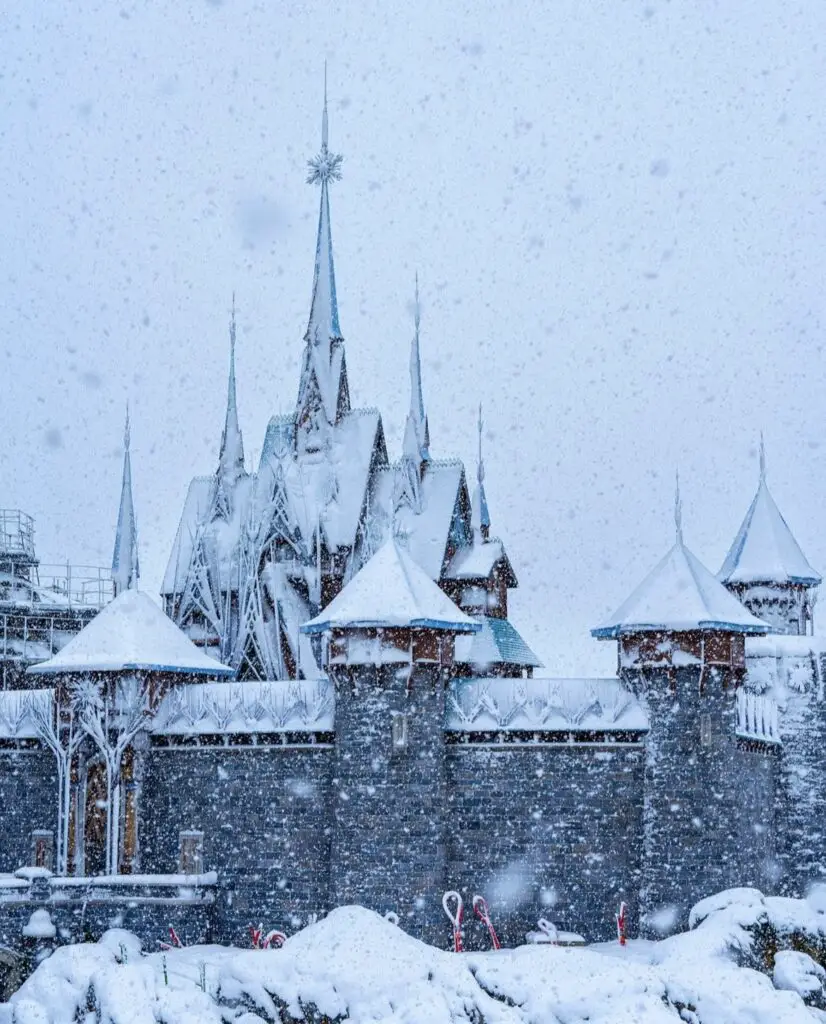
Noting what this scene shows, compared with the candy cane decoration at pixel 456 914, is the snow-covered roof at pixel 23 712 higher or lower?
higher

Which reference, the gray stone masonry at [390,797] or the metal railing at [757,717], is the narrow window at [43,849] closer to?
the gray stone masonry at [390,797]

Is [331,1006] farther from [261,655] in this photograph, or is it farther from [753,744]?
[261,655]

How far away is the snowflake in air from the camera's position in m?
39.6

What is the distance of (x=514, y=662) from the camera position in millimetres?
35594

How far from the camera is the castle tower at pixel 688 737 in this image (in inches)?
A: 1029

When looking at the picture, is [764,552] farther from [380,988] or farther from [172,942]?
[380,988]

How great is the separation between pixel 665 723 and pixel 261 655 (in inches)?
401

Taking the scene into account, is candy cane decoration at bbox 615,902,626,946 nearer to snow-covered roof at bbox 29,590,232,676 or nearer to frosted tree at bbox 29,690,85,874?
snow-covered roof at bbox 29,590,232,676

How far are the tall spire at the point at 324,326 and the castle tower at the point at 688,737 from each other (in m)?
11.7

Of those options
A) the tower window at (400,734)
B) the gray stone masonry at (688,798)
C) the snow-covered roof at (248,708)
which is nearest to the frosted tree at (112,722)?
the snow-covered roof at (248,708)

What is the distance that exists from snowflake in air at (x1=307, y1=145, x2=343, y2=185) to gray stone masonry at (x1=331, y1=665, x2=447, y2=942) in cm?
1636

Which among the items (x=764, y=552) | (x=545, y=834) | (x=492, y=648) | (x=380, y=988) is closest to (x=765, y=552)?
(x=764, y=552)

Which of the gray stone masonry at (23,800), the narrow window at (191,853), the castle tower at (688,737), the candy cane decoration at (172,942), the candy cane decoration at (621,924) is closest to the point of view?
the candy cane decoration at (621,924)

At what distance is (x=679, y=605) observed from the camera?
2700 cm
